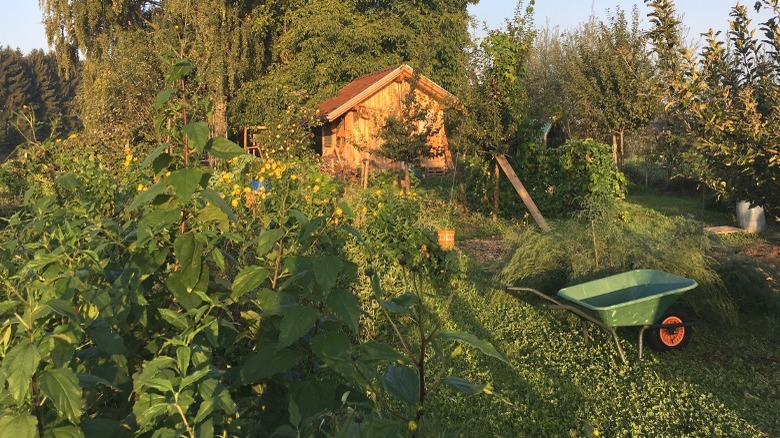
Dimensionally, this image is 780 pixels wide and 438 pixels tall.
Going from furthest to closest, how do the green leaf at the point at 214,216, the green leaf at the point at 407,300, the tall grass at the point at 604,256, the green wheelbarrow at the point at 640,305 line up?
the tall grass at the point at 604,256, the green wheelbarrow at the point at 640,305, the green leaf at the point at 214,216, the green leaf at the point at 407,300

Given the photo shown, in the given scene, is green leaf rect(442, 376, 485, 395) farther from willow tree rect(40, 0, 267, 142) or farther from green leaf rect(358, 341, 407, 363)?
willow tree rect(40, 0, 267, 142)

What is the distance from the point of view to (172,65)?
5.79ft

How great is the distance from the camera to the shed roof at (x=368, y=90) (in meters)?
20.8

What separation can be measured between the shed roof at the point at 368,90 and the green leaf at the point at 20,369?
19453mm

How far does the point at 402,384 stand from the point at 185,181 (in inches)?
31.4

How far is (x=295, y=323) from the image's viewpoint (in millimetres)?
1410

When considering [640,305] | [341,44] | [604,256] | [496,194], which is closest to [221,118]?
[341,44]

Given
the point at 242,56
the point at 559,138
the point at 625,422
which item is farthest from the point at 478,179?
the point at 242,56

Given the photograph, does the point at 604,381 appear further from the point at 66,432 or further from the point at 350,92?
the point at 350,92

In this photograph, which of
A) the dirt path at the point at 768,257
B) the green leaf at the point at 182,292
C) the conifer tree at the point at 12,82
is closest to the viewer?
the green leaf at the point at 182,292

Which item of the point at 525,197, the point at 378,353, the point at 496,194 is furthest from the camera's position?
the point at 496,194

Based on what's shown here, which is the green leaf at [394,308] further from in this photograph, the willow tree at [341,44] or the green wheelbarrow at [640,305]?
the willow tree at [341,44]

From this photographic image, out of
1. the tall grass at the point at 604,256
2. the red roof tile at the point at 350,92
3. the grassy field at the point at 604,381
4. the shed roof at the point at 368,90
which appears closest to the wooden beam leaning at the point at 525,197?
the tall grass at the point at 604,256

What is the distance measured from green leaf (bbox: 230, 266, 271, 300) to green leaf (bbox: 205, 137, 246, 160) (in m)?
0.32
